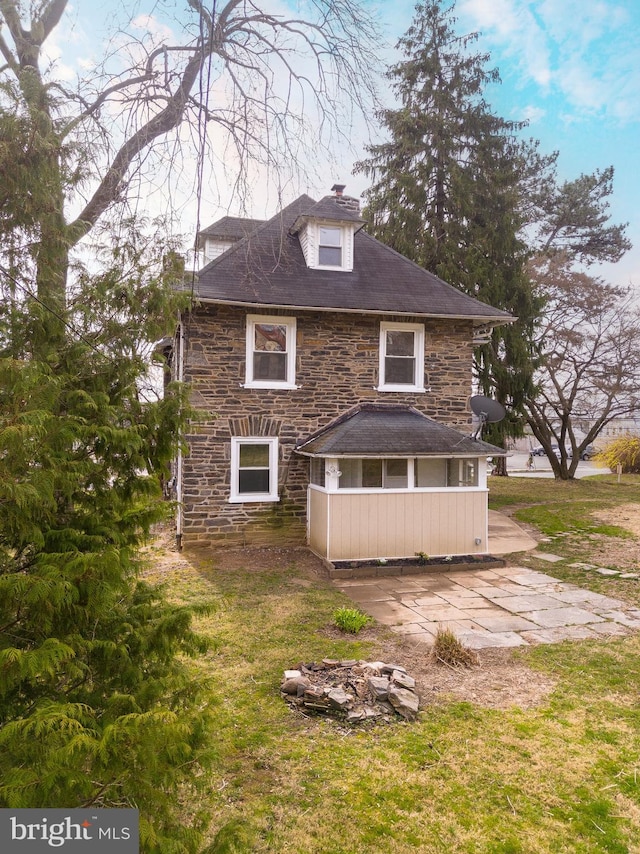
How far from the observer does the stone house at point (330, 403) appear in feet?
34.4

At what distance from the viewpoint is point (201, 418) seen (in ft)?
11.4

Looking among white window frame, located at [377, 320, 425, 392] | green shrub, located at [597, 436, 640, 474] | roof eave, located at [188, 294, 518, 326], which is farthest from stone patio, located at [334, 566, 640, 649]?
green shrub, located at [597, 436, 640, 474]

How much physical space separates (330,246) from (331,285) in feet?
3.90

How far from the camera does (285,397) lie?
11789mm

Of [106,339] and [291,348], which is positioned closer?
[106,339]

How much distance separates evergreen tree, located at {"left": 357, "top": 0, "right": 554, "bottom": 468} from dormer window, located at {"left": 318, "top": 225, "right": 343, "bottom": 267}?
6.48m

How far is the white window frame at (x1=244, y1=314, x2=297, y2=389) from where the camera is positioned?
37.9 ft

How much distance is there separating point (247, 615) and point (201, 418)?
15.4 ft

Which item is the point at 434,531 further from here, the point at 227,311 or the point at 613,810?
the point at 613,810

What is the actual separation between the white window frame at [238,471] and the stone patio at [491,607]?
2.88 m

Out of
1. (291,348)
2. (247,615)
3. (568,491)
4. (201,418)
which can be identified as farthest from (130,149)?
(568,491)

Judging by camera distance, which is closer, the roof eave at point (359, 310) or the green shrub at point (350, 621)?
the green shrub at point (350, 621)

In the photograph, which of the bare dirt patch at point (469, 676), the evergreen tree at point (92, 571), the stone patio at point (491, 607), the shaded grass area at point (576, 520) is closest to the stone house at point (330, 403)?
the stone patio at point (491, 607)

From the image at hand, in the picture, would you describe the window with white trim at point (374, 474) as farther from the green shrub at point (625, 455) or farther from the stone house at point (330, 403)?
the green shrub at point (625, 455)
